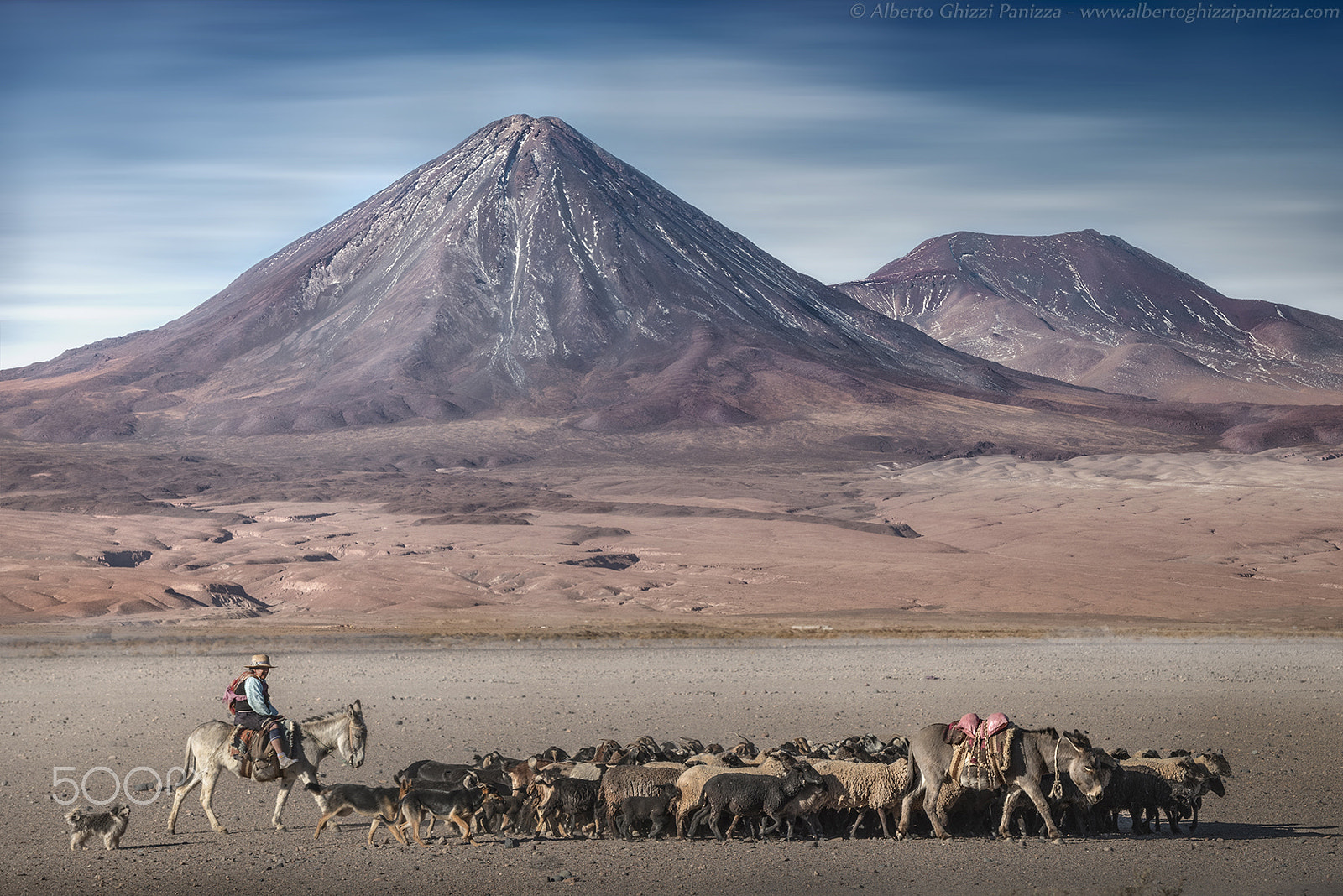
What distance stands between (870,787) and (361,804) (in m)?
4.19

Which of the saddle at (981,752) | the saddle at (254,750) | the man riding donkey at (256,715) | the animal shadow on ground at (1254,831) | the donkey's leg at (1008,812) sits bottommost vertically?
the animal shadow on ground at (1254,831)

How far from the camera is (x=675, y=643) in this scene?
23203 mm

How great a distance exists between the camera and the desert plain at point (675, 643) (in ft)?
32.6

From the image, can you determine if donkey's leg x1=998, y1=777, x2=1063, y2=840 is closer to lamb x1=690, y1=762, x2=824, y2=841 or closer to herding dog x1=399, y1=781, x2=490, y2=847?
lamb x1=690, y1=762, x2=824, y2=841

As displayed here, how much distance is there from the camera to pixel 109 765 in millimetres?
12461

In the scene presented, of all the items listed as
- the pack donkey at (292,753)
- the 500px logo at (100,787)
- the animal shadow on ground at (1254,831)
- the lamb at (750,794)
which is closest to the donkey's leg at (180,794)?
the pack donkey at (292,753)

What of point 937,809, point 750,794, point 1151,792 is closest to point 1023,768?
point 937,809

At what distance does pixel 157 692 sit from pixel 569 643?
26.1 ft

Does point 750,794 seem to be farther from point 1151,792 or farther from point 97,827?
point 97,827

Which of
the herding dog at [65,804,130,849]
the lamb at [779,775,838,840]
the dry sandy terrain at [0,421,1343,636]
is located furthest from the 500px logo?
the dry sandy terrain at [0,421,1343,636]

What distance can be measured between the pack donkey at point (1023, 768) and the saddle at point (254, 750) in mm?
5142

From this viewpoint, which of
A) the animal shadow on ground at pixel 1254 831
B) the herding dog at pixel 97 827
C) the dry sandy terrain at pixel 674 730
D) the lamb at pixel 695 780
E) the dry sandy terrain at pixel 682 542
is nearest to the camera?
the dry sandy terrain at pixel 674 730

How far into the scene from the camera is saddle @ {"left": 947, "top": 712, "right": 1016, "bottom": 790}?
33.7 ft

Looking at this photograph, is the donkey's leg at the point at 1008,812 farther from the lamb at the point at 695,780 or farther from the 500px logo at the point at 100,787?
the 500px logo at the point at 100,787
